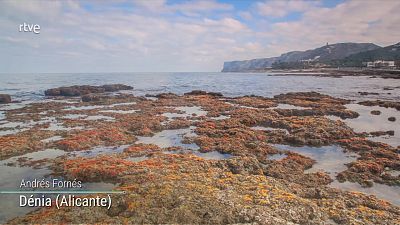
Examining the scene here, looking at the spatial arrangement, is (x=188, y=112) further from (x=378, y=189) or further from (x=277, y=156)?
(x=378, y=189)

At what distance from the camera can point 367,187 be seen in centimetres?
1410

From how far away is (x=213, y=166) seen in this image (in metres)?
15.5

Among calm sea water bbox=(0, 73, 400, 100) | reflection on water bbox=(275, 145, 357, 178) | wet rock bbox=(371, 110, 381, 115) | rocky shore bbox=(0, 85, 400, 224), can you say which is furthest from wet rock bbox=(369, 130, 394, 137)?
calm sea water bbox=(0, 73, 400, 100)

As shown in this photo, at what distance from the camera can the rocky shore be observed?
9.94 meters

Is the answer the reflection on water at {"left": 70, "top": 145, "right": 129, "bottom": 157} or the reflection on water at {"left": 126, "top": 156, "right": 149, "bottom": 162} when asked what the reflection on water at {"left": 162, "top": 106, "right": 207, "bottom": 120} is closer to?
the reflection on water at {"left": 70, "top": 145, "right": 129, "bottom": 157}

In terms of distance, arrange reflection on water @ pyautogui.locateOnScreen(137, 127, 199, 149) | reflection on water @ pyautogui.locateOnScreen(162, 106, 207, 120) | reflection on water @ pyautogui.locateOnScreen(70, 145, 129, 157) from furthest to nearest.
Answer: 1. reflection on water @ pyautogui.locateOnScreen(162, 106, 207, 120)
2. reflection on water @ pyautogui.locateOnScreen(137, 127, 199, 149)
3. reflection on water @ pyautogui.locateOnScreen(70, 145, 129, 157)

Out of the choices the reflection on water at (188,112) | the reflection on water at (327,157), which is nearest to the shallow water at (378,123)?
the reflection on water at (327,157)

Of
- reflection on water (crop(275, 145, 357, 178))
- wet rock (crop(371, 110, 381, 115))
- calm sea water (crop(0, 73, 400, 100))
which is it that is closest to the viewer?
reflection on water (crop(275, 145, 357, 178))

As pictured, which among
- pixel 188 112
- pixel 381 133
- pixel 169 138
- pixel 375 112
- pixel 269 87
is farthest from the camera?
pixel 269 87

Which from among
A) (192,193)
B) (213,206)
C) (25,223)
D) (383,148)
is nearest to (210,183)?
(192,193)

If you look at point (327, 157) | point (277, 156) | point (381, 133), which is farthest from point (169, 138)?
point (381, 133)

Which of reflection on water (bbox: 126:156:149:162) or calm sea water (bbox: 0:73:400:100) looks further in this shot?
calm sea water (bbox: 0:73:400:100)

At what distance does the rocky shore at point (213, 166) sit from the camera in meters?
9.94

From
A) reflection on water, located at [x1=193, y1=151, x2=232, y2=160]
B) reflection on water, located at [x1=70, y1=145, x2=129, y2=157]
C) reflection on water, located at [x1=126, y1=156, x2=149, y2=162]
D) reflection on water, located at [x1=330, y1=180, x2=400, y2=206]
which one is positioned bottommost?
reflection on water, located at [x1=330, y1=180, x2=400, y2=206]
